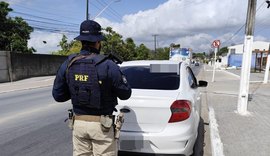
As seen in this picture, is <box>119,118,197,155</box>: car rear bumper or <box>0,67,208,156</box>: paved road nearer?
<box>119,118,197,155</box>: car rear bumper

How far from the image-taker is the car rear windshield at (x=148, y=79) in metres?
4.39

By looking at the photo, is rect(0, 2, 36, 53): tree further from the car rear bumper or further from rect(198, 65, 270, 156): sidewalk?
the car rear bumper

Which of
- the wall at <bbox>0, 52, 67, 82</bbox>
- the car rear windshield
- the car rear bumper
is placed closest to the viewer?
the car rear bumper

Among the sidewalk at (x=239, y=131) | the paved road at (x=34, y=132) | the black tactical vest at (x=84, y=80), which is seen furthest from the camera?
the sidewalk at (x=239, y=131)

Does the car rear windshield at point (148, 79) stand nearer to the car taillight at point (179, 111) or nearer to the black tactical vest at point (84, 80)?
the car taillight at point (179, 111)

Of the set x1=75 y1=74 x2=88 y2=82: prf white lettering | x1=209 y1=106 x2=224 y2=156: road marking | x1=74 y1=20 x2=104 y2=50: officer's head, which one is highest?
x1=74 y1=20 x2=104 y2=50: officer's head

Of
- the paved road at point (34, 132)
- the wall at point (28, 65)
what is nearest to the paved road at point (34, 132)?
the paved road at point (34, 132)

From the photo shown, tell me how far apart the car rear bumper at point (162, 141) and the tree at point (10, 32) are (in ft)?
115

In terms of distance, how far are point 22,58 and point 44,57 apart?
405 centimetres

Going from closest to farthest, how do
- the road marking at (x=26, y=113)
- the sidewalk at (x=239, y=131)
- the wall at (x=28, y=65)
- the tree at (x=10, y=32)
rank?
the sidewalk at (x=239, y=131), the road marking at (x=26, y=113), the wall at (x=28, y=65), the tree at (x=10, y=32)

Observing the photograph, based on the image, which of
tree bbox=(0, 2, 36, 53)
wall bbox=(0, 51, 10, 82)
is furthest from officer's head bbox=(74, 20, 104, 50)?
tree bbox=(0, 2, 36, 53)

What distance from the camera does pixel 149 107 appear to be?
392cm

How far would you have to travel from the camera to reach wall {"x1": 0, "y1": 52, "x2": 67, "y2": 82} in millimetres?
20177

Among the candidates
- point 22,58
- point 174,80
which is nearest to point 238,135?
point 174,80
